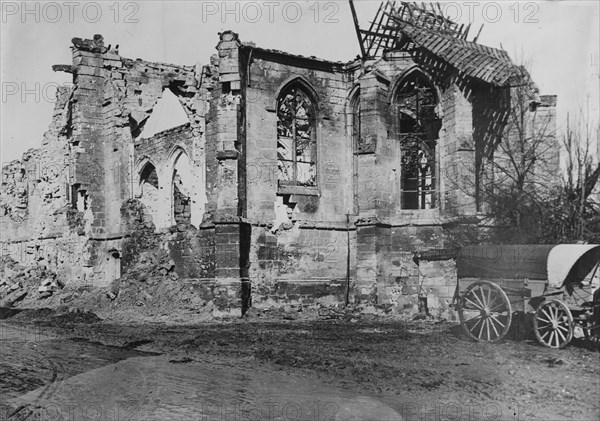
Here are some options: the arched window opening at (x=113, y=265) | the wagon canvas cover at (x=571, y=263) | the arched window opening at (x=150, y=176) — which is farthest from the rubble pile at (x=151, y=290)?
the wagon canvas cover at (x=571, y=263)

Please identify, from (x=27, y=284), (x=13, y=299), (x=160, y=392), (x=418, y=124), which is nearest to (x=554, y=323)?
(x=160, y=392)

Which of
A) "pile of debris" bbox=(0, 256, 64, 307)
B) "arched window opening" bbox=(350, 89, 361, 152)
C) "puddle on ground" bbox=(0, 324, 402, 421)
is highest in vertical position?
"arched window opening" bbox=(350, 89, 361, 152)

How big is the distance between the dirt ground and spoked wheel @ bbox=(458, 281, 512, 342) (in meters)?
0.31

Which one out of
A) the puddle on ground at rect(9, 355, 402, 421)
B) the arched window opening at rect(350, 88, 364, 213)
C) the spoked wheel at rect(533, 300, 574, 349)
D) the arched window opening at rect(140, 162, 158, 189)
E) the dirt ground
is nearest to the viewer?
the puddle on ground at rect(9, 355, 402, 421)

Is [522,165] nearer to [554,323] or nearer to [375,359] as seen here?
[554,323]

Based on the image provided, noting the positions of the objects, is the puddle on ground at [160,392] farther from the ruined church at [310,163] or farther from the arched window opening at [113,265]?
the arched window opening at [113,265]

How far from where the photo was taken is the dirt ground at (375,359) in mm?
7160

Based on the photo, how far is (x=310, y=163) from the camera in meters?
19.4

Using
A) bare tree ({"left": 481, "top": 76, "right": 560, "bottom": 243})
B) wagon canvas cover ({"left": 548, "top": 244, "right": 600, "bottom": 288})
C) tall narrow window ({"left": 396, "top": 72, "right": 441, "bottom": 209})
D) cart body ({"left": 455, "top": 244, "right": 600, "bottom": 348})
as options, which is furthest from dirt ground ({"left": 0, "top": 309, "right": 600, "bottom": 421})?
tall narrow window ({"left": 396, "top": 72, "right": 441, "bottom": 209})

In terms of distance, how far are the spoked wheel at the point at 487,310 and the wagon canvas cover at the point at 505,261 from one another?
256 mm

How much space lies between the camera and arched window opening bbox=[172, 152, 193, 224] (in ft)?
85.9

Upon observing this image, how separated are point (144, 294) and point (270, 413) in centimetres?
1250

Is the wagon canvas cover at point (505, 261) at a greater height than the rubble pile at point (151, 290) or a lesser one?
greater

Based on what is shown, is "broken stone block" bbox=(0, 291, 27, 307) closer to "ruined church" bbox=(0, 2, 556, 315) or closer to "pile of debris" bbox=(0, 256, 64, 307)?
"pile of debris" bbox=(0, 256, 64, 307)
